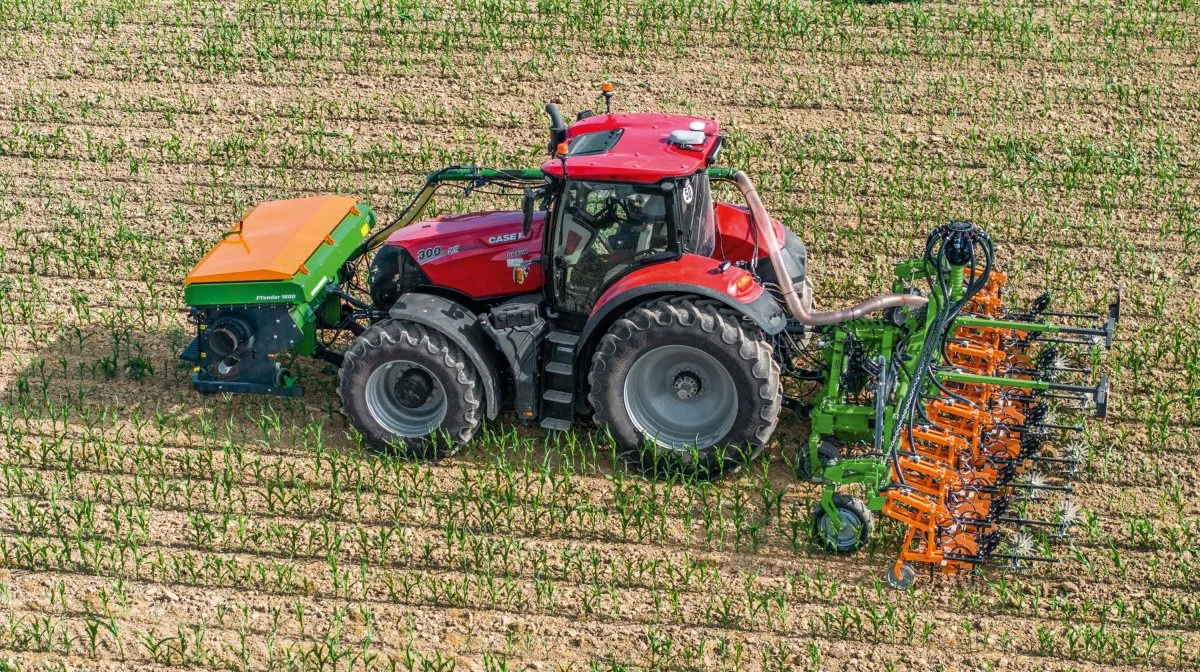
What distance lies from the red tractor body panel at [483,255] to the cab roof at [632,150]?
0.62m

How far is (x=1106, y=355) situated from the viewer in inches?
440

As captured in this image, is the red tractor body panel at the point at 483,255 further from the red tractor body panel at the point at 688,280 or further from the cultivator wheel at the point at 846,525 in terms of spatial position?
the cultivator wheel at the point at 846,525

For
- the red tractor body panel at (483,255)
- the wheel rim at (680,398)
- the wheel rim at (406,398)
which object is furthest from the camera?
the red tractor body panel at (483,255)

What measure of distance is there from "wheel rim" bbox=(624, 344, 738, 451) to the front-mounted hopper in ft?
7.52

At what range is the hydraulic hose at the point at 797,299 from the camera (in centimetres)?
954

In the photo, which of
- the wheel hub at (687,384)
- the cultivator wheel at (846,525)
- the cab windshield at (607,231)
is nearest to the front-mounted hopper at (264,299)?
the cab windshield at (607,231)

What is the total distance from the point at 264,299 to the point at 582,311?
2116 mm

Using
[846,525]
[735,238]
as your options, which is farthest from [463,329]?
[846,525]

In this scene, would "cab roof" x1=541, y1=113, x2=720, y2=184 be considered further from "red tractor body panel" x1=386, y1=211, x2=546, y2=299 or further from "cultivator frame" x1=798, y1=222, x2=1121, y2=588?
"cultivator frame" x1=798, y1=222, x2=1121, y2=588

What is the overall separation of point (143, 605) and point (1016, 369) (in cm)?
582

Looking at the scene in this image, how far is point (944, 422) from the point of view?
9453mm

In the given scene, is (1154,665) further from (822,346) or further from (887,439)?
(822,346)

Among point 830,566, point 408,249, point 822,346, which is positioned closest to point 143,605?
point 408,249

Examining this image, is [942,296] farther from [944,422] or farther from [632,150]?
[632,150]
